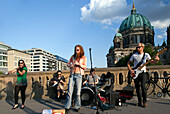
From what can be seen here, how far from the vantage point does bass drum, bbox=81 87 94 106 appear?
4482mm

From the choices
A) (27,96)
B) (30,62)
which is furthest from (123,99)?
(30,62)

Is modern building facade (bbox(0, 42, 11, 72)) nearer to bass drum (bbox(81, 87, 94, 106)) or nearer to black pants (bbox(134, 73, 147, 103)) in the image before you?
bass drum (bbox(81, 87, 94, 106))

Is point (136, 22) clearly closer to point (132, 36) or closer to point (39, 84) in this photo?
point (132, 36)

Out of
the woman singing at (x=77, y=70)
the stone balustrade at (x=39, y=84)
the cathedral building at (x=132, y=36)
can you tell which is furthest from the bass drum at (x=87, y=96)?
the cathedral building at (x=132, y=36)

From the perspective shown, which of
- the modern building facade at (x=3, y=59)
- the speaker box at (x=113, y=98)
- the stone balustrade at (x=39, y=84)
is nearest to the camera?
the speaker box at (x=113, y=98)

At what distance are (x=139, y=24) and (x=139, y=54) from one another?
8698 centimetres

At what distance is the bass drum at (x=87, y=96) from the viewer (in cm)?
448

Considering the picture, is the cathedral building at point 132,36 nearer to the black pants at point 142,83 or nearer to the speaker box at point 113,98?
the black pants at point 142,83

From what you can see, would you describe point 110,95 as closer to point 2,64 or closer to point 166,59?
point 166,59

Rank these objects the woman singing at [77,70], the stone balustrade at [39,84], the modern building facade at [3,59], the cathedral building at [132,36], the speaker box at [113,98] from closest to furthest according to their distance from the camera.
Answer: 1. the woman singing at [77,70]
2. the speaker box at [113,98]
3. the stone balustrade at [39,84]
4. the modern building facade at [3,59]
5. the cathedral building at [132,36]

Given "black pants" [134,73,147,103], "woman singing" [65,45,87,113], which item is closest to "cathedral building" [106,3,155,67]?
"black pants" [134,73,147,103]

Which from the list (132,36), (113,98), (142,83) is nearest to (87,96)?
(113,98)

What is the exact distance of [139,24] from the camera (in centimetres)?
8300

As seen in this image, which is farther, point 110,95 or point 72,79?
point 110,95
